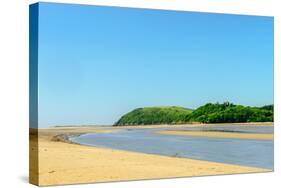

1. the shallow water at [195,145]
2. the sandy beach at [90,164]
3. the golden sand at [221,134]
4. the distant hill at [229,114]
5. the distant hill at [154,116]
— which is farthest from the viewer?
the distant hill at [229,114]

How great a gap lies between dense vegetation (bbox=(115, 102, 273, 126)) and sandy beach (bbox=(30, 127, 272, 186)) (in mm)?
446

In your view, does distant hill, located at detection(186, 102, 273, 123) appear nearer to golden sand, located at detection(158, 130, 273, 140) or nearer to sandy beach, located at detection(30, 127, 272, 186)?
golden sand, located at detection(158, 130, 273, 140)

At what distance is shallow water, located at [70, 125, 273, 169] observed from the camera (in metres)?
12.5

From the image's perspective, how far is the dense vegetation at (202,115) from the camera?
499 inches

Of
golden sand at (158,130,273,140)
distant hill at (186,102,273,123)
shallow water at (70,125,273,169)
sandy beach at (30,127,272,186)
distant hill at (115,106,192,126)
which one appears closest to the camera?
sandy beach at (30,127,272,186)

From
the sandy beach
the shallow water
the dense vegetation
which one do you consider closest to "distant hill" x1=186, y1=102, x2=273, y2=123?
the dense vegetation

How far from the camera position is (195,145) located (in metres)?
13.2

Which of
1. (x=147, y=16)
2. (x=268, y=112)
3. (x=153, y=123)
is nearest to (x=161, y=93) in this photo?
(x=153, y=123)

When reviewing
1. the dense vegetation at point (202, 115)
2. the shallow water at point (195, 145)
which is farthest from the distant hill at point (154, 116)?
the shallow water at point (195, 145)

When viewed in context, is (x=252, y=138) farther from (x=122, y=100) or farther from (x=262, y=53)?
(x=122, y=100)

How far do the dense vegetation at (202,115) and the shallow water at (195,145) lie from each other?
17 cm

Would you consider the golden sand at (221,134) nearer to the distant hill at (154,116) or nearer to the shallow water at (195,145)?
the shallow water at (195,145)

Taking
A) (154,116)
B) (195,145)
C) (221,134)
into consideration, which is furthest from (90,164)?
(221,134)

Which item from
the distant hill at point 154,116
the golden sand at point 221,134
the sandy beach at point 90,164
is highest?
the distant hill at point 154,116
